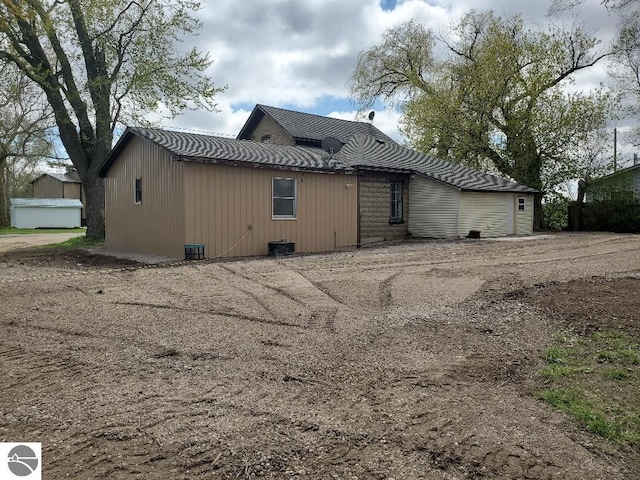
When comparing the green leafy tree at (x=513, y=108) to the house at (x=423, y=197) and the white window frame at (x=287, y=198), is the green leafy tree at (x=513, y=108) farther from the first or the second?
the white window frame at (x=287, y=198)

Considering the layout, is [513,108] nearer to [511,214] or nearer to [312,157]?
[511,214]

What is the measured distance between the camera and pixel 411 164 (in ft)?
70.3

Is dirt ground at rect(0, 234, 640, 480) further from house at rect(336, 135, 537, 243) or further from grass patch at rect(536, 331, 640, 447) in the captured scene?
house at rect(336, 135, 537, 243)

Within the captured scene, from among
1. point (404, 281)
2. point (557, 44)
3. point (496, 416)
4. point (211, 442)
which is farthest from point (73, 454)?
point (557, 44)

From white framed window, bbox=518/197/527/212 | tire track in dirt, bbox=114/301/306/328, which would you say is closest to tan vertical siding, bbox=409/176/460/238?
white framed window, bbox=518/197/527/212

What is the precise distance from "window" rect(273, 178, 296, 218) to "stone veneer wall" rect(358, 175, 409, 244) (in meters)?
3.53

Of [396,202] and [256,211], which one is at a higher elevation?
[396,202]

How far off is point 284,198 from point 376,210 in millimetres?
5006

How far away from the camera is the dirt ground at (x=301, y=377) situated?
9.34ft

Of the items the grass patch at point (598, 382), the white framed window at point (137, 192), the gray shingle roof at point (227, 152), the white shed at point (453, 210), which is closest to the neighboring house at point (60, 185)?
the gray shingle roof at point (227, 152)

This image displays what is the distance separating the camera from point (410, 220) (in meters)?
20.6

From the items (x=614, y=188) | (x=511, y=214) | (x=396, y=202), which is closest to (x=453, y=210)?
(x=396, y=202)

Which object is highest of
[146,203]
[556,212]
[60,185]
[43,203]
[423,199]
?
[60,185]

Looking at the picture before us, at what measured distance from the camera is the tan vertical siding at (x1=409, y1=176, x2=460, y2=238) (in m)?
19.7
